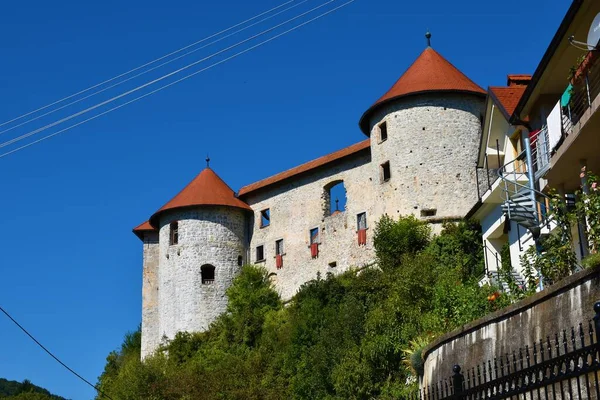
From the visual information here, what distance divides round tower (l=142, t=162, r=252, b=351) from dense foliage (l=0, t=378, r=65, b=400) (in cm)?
1691

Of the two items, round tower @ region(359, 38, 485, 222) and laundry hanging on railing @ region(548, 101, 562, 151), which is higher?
round tower @ region(359, 38, 485, 222)

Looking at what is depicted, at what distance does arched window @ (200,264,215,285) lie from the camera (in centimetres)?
4581

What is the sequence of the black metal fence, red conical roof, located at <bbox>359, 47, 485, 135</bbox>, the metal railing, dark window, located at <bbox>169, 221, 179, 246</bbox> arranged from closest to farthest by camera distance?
the black metal fence < the metal railing < red conical roof, located at <bbox>359, 47, 485, 135</bbox> < dark window, located at <bbox>169, 221, 179, 246</bbox>

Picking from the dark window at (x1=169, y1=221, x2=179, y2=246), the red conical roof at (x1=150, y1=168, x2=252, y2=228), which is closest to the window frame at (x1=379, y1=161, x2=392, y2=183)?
the red conical roof at (x1=150, y1=168, x2=252, y2=228)

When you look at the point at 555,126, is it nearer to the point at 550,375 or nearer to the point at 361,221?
the point at 550,375

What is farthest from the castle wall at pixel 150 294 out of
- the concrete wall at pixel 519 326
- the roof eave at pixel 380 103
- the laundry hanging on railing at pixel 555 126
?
the concrete wall at pixel 519 326

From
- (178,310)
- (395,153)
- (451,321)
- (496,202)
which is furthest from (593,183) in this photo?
(178,310)

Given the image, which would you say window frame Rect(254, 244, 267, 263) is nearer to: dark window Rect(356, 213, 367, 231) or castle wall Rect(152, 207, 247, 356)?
castle wall Rect(152, 207, 247, 356)

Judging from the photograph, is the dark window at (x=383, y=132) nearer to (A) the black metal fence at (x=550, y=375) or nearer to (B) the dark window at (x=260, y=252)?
(B) the dark window at (x=260, y=252)

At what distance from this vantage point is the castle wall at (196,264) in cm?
4522

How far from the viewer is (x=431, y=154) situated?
126 feet

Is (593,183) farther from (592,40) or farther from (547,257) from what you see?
(592,40)

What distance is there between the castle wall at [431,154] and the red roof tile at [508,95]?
1183 centimetres

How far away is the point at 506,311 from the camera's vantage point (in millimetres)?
12969
